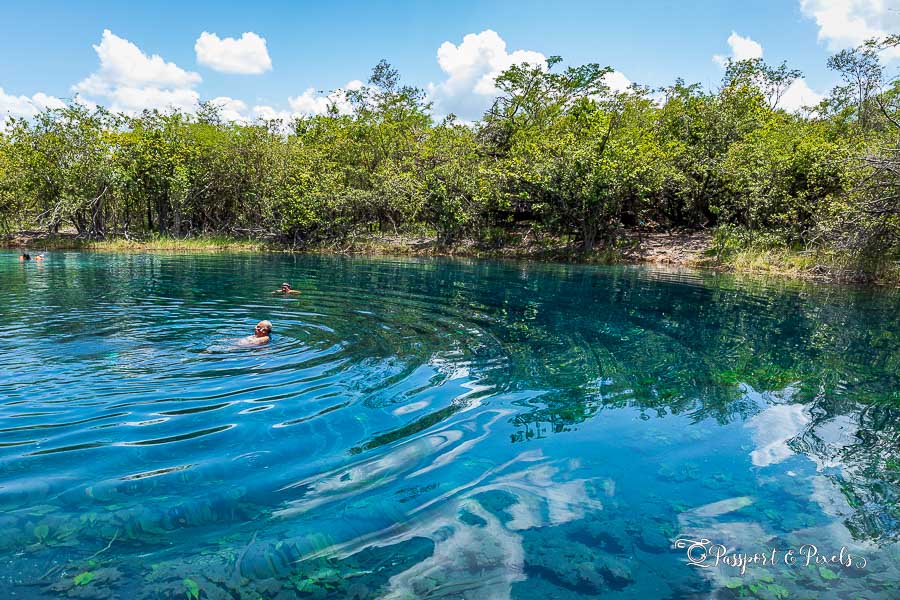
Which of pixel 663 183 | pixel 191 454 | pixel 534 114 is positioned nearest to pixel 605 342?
pixel 191 454

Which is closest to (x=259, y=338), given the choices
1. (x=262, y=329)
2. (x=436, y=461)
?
(x=262, y=329)

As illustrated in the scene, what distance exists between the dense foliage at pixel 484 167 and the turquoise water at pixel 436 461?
26.2m

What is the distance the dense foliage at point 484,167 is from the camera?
114 ft

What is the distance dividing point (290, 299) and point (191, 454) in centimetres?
1135

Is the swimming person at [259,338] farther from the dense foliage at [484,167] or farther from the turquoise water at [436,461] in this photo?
the dense foliage at [484,167]

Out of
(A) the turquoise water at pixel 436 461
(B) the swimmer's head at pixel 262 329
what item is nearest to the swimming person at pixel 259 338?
(B) the swimmer's head at pixel 262 329

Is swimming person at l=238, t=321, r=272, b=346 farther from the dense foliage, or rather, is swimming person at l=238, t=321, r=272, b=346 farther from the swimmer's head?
the dense foliage

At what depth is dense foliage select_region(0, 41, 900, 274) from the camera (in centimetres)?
3475

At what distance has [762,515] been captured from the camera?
466 cm

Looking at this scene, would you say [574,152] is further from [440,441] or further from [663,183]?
[440,441]

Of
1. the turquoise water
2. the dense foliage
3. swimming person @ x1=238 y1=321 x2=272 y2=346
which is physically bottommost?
the turquoise water

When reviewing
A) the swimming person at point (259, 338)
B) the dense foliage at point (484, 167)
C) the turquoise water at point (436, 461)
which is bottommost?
the turquoise water at point (436, 461)

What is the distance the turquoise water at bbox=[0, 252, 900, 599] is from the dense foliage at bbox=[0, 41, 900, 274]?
26.2 meters

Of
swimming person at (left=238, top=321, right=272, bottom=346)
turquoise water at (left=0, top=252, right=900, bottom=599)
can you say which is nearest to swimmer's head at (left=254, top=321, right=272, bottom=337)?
swimming person at (left=238, top=321, right=272, bottom=346)
